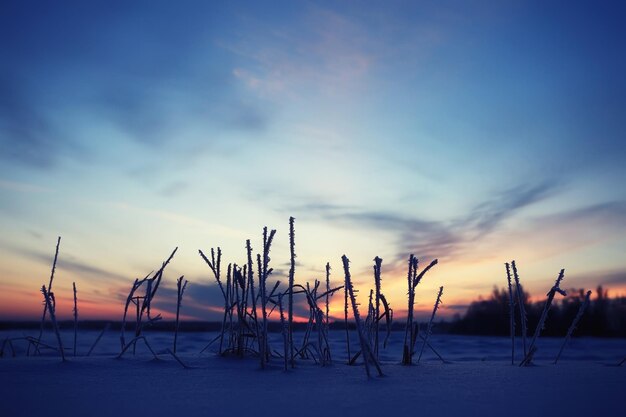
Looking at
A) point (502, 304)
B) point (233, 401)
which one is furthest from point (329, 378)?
point (502, 304)

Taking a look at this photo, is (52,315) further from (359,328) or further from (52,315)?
(359,328)

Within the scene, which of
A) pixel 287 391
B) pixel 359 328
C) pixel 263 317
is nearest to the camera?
pixel 287 391

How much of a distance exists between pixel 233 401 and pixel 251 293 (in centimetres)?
217

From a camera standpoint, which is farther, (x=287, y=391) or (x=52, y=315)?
(x=52, y=315)

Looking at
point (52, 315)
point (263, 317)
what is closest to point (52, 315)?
point (52, 315)

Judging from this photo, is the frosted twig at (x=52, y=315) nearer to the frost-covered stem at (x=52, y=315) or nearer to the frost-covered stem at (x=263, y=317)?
the frost-covered stem at (x=52, y=315)

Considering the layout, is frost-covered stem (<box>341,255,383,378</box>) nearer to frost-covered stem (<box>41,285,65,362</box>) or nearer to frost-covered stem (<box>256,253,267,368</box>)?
frost-covered stem (<box>256,253,267,368</box>)

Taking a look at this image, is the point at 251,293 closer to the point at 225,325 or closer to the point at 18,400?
the point at 225,325

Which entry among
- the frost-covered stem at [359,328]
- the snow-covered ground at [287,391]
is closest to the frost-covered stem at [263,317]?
the snow-covered ground at [287,391]

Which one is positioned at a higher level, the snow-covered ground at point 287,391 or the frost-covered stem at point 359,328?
the frost-covered stem at point 359,328

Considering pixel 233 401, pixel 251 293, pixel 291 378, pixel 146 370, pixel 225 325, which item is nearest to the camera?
pixel 233 401

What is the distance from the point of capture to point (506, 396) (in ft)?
8.80

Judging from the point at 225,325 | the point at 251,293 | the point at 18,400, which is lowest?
the point at 18,400

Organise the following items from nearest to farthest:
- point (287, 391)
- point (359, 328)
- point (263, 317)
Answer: point (287, 391) < point (359, 328) < point (263, 317)
